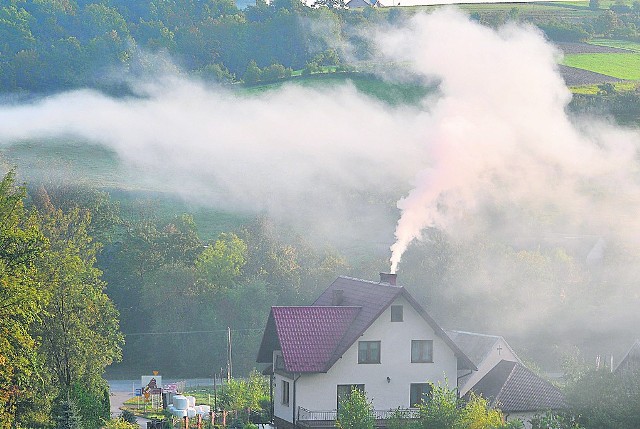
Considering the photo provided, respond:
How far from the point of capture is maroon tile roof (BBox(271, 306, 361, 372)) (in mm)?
57938

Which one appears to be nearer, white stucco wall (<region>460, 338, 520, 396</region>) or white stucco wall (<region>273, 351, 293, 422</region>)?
white stucco wall (<region>273, 351, 293, 422</region>)

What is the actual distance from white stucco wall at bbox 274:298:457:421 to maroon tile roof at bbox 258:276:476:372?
0.50 meters

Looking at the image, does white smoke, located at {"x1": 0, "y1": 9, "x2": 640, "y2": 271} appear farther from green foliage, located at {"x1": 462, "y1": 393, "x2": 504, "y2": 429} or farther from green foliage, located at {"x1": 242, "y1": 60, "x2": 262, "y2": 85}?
green foliage, located at {"x1": 462, "y1": 393, "x2": 504, "y2": 429}

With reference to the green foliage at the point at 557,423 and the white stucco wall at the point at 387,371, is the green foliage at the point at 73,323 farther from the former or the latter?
the green foliage at the point at 557,423

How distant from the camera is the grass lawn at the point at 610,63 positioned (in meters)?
171

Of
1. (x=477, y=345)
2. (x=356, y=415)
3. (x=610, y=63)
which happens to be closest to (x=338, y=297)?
(x=477, y=345)

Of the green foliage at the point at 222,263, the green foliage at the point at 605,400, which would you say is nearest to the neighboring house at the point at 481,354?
the green foliage at the point at 605,400

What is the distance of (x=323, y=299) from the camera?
214 ft

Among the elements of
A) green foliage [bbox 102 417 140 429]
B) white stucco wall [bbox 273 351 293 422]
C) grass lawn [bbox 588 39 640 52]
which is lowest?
green foliage [bbox 102 417 140 429]

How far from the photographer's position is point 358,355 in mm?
58844

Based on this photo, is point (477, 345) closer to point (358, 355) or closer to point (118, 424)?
point (358, 355)

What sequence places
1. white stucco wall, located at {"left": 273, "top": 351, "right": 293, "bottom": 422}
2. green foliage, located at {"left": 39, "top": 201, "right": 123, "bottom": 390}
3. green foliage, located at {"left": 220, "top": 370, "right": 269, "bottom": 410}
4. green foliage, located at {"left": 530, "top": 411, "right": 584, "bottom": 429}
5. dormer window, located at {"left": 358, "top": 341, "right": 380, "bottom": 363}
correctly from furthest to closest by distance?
green foliage, located at {"left": 220, "top": 370, "right": 269, "bottom": 410} → green foliage, located at {"left": 39, "top": 201, "right": 123, "bottom": 390} → dormer window, located at {"left": 358, "top": 341, "right": 380, "bottom": 363} → white stucco wall, located at {"left": 273, "top": 351, "right": 293, "bottom": 422} → green foliage, located at {"left": 530, "top": 411, "right": 584, "bottom": 429}

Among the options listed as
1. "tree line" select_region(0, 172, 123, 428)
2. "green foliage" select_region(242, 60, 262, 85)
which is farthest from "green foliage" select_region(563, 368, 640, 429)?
"green foliage" select_region(242, 60, 262, 85)

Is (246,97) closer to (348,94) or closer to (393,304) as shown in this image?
(348,94)
